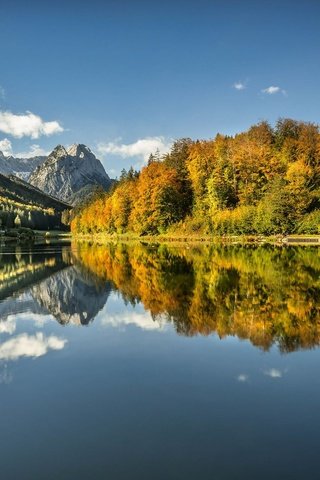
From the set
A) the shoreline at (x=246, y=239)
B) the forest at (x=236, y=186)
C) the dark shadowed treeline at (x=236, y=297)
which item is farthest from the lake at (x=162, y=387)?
the forest at (x=236, y=186)

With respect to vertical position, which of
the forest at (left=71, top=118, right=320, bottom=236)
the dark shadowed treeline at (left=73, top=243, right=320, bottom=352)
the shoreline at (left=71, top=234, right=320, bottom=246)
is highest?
the forest at (left=71, top=118, right=320, bottom=236)

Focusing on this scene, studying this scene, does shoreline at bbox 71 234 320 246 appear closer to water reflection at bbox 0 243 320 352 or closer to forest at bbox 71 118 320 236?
forest at bbox 71 118 320 236

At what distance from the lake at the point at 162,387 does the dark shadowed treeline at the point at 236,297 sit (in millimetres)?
95

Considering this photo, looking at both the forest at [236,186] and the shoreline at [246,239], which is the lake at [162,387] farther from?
the forest at [236,186]

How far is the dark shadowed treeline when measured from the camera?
534 inches

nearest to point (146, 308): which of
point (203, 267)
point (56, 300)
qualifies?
point (56, 300)

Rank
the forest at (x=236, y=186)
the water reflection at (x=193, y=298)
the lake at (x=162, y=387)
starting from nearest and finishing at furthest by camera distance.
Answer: the lake at (x=162, y=387)
the water reflection at (x=193, y=298)
the forest at (x=236, y=186)

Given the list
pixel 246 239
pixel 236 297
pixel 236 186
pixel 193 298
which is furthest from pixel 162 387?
pixel 236 186

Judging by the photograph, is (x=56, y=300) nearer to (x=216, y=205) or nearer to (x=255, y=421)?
(x=255, y=421)

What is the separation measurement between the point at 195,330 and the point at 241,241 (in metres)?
61.8

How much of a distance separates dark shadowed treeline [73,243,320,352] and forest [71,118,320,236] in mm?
42345

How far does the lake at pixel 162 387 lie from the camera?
20.1ft

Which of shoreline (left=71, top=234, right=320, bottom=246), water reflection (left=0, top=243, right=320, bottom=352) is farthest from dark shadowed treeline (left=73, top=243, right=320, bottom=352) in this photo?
shoreline (left=71, top=234, right=320, bottom=246)

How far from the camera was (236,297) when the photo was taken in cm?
1914
